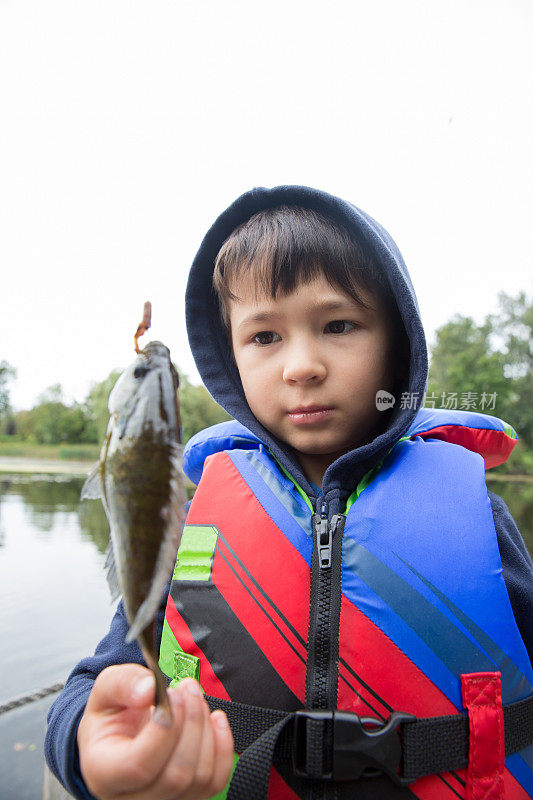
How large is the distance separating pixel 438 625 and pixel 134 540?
131 centimetres

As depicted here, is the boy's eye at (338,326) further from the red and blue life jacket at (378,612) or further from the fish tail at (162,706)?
the fish tail at (162,706)

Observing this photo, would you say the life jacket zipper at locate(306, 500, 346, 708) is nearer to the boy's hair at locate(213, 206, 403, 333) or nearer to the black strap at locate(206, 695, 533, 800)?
the black strap at locate(206, 695, 533, 800)

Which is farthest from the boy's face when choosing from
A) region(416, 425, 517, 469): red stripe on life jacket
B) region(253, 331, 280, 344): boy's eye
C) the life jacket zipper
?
region(416, 425, 517, 469): red stripe on life jacket

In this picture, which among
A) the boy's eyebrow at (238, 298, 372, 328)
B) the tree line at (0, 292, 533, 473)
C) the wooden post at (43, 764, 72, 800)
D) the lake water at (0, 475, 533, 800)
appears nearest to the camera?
the boy's eyebrow at (238, 298, 372, 328)

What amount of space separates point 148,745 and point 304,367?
50.6 inches

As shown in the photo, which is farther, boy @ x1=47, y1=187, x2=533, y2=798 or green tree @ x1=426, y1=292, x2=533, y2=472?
green tree @ x1=426, y1=292, x2=533, y2=472

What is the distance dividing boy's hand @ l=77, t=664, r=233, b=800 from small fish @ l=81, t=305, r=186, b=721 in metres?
0.09

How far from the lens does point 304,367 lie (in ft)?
6.58

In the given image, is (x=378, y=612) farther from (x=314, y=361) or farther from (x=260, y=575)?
(x=314, y=361)

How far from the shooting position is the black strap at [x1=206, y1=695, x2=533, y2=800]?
1583 millimetres

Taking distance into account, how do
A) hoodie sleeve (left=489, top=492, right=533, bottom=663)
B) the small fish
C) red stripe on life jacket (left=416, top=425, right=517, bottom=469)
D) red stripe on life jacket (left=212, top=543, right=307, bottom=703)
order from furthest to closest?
1. red stripe on life jacket (left=416, top=425, right=517, bottom=469)
2. hoodie sleeve (left=489, top=492, right=533, bottom=663)
3. red stripe on life jacket (left=212, top=543, right=307, bottom=703)
4. the small fish

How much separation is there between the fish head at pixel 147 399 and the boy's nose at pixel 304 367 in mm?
913

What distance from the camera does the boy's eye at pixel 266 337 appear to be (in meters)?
2.22

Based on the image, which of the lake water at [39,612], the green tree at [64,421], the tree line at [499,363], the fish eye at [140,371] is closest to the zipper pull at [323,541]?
the fish eye at [140,371]
